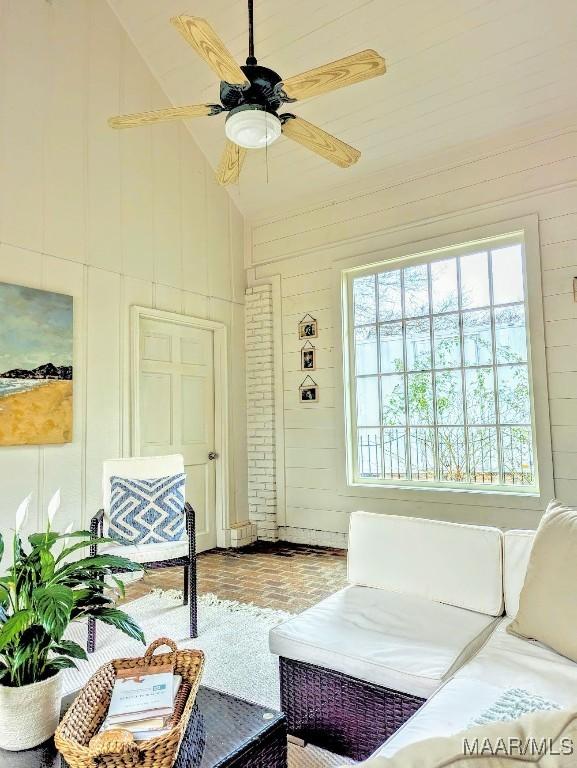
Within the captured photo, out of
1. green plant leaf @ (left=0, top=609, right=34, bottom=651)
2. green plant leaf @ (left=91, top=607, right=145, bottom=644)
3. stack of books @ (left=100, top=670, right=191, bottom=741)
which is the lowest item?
stack of books @ (left=100, top=670, right=191, bottom=741)

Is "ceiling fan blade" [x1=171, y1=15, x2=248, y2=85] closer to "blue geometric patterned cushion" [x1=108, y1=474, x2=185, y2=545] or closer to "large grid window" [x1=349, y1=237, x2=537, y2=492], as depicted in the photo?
"blue geometric patterned cushion" [x1=108, y1=474, x2=185, y2=545]

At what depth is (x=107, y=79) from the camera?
4.20m

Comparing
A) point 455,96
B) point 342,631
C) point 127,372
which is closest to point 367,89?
point 455,96

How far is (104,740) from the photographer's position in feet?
3.71

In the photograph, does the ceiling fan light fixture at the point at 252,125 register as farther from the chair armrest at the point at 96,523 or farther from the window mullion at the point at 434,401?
the window mullion at the point at 434,401

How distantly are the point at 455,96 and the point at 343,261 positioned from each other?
1.56 metres

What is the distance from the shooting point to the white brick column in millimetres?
5156

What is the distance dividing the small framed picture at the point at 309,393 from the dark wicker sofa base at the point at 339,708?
127 inches

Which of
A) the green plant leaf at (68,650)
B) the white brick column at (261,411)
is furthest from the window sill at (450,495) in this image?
the green plant leaf at (68,650)

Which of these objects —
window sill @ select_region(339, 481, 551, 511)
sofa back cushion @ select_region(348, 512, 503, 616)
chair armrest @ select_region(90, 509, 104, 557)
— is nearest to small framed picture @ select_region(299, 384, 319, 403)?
window sill @ select_region(339, 481, 551, 511)

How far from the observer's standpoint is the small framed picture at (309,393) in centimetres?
496

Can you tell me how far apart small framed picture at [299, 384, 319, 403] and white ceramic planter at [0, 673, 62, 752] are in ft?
12.5

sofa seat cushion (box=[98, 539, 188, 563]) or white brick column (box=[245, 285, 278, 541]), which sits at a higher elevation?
white brick column (box=[245, 285, 278, 541])

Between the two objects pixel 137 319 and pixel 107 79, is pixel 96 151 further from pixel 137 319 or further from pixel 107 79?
pixel 137 319
